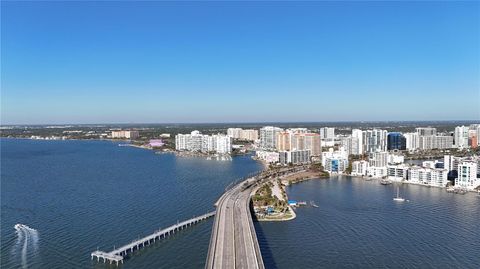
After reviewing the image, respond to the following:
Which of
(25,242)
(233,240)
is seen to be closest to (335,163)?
(233,240)

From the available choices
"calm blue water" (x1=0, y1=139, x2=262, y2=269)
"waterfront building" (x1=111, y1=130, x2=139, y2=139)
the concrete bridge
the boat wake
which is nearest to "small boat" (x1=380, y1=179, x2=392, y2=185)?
"calm blue water" (x1=0, y1=139, x2=262, y2=269)

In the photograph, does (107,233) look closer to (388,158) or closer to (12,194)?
(12,194)

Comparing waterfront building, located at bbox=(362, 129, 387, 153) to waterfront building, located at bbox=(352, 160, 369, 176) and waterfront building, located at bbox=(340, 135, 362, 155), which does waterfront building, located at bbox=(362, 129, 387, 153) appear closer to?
waterfront building, located at bbox=(340, 135, 362, 155)

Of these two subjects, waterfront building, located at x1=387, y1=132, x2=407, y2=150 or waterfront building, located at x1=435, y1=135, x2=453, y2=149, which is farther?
waterfront building, located at x1=435, y1=135, x2=453, y2=149

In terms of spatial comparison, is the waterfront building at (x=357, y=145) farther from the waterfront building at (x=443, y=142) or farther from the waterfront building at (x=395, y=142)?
the waterfront building at (x=443, y=142)

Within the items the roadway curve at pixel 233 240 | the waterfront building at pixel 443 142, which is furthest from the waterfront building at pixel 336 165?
the waterfront building at pixel 443 142

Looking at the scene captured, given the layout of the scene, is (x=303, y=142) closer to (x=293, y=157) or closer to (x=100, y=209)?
(x=293, y=157)
